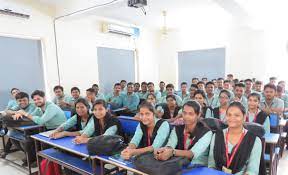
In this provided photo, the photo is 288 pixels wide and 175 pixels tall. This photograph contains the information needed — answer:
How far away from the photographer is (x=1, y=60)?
415 centimetres

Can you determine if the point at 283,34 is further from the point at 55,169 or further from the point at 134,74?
the point at 55,169

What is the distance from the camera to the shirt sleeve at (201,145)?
1.72m

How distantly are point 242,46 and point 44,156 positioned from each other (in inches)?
232

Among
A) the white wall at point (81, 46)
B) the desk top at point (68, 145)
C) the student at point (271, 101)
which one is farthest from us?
the white wall at point (81, 46)

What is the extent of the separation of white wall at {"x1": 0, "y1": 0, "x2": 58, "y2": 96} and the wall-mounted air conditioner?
4.88 feet

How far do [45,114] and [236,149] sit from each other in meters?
2.56

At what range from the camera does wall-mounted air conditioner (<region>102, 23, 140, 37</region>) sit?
19.2 ft

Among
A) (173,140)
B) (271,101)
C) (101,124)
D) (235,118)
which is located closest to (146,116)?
(173,140)

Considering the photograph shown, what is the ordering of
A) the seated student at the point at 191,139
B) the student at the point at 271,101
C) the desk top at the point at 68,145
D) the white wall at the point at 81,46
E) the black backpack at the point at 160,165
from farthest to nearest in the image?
the white wall at the point at 81,46 < the student at the point at 271,101 < the desk top at the point at 68,145 < the seated student at the point at 191,139 < the black backpack at the point at 160,165

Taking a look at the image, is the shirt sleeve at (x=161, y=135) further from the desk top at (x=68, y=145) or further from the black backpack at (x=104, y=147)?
the desk top at (x=68, y=145)

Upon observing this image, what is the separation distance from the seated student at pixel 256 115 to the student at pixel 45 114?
8.71ft

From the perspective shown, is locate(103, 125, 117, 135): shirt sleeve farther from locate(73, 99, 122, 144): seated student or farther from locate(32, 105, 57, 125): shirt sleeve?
locate(32, 105, 57, 125): shirt sleeve

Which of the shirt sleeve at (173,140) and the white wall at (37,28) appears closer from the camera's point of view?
the shirt sleeve at (173,140)

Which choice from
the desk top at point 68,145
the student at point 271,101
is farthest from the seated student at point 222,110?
the desk top at point 68,145
